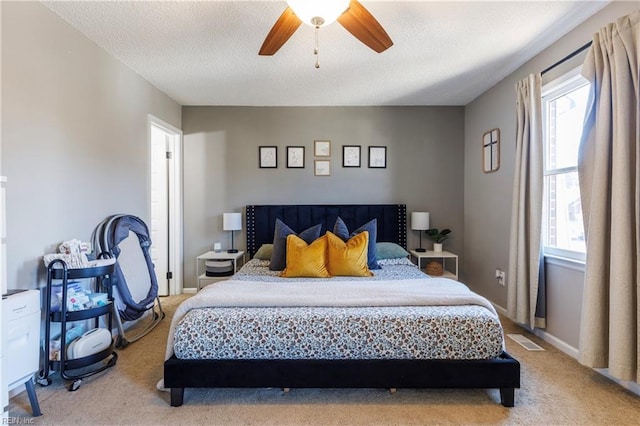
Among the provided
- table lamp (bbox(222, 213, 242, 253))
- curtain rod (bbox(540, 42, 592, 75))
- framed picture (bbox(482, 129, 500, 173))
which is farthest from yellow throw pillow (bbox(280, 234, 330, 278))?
curtain rod (bbox(540, 42, 592, 75))

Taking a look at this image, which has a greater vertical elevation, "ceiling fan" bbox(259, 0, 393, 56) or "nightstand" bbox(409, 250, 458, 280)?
"ceiling fan" bbox(259, 0, 393, 56)

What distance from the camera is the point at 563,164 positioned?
107 inches

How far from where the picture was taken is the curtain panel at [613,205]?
1.93m

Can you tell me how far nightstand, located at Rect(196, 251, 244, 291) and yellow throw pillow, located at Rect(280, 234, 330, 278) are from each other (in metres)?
1.10

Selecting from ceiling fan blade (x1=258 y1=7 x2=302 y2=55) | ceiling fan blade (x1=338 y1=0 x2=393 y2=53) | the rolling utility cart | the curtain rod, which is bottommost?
the rolling utility cart

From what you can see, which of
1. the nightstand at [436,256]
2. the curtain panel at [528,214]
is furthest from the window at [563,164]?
the nightstand at [436,256]

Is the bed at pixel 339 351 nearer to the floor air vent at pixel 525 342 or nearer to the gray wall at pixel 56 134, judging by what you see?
the floor air vent at pixel 525 342

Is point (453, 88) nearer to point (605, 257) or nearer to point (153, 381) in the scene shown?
point (605, 257)

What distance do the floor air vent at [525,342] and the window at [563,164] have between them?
802mm

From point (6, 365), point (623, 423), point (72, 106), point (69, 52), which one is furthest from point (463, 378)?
point (69, 52)

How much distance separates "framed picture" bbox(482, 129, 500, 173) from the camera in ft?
11.7

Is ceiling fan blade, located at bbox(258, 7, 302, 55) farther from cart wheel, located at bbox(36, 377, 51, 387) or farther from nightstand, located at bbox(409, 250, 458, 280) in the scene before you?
nightstand, located at bbox(409, 250, 458, 280)

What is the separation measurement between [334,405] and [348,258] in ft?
4.10

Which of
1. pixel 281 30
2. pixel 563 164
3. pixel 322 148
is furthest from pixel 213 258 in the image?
pixel 563 164
